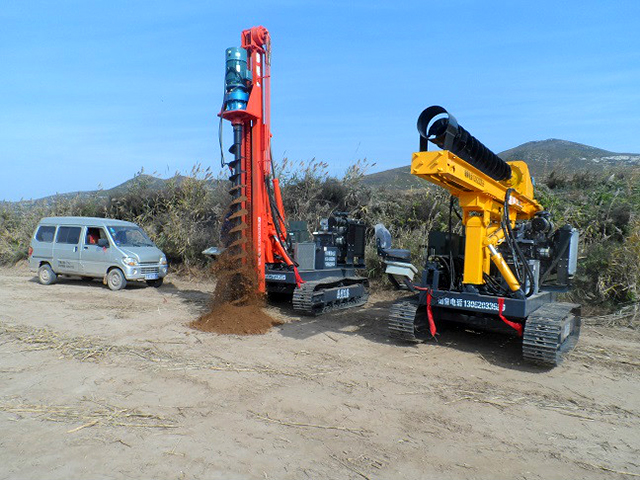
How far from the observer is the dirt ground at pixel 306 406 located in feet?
11.3

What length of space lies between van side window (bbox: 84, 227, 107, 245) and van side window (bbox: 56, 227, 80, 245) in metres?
0.33

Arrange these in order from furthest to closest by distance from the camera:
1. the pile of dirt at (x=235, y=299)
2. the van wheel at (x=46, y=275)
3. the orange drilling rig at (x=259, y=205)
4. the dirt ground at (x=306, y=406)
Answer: the van wheel at (x=46, y=275)
the orange drilling rig at (x=259, y=205)
the pile of dirt at (x=235, y=299)
the dirt ground at (x=306, y=406)

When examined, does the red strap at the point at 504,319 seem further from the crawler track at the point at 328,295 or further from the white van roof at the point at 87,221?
the white van roof at the point at 87,221

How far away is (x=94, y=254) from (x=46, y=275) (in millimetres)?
1887

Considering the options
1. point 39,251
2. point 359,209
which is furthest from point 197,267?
point 359,209

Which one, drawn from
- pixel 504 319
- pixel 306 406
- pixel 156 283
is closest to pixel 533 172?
pixel 504 319

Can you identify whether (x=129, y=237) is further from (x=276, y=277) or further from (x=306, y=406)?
(x=306, y=406)

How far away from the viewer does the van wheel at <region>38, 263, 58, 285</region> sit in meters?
13.4

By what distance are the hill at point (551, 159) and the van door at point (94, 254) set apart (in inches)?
329

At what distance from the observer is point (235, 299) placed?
8.06m

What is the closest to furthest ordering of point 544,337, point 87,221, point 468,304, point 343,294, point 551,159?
point 544,337 → point 468,304 → point 343,294 → point 87,221 → point 551,159

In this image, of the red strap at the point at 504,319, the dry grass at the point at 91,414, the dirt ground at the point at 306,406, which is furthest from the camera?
the red strap at the point at 504,319

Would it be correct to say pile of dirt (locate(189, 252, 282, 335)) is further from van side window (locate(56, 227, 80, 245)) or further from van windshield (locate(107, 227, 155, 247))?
van side window (locate(56, 227, 80, 245))

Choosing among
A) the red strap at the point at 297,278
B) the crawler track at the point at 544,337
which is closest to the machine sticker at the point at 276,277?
the red strap at the point at 297,278
